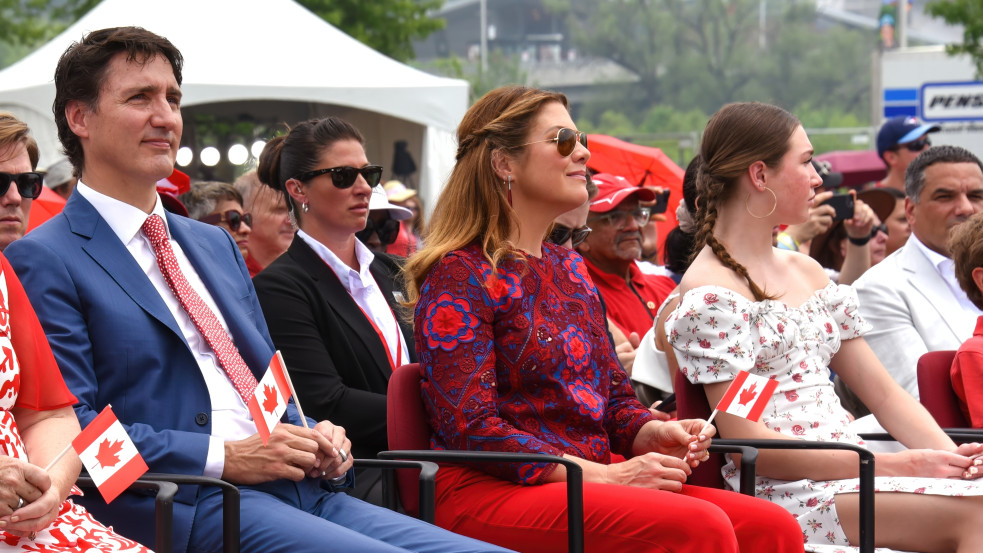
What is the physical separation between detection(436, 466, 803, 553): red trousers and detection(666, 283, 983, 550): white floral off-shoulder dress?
0.45 meters

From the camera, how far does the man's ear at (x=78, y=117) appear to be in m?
3.16

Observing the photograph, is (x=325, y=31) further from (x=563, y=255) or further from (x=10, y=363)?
(x=10, y=363)

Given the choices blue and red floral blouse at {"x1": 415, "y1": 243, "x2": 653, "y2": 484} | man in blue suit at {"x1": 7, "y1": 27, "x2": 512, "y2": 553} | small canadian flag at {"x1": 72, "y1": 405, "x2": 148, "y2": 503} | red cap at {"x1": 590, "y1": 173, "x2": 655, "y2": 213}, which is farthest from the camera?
red cap at {"x1": 590, "y1": 173, "x2": 655, "y2": 213}

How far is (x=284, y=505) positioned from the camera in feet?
9.76

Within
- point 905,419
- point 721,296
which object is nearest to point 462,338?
point 721,296

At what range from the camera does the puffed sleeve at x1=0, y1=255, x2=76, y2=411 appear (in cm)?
267

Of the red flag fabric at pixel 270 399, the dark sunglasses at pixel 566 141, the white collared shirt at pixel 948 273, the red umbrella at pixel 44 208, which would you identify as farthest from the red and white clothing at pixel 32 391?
the white collared shirt at pixel 948 273

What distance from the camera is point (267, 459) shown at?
9.71 feet

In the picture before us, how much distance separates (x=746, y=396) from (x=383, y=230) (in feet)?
9.29

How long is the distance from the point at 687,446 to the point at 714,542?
431 millimetres

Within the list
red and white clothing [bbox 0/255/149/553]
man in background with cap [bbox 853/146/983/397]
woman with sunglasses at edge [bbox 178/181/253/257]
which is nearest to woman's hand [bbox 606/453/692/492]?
red and white clothing [bbox 0/255/149/553]

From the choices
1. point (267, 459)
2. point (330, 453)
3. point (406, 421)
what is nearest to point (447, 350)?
point (406, 421)

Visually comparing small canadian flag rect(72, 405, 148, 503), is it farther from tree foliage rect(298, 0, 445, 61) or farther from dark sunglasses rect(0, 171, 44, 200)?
tree foliage rect(298, 0, 445, 61)

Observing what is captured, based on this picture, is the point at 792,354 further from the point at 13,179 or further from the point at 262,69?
the point at 262,69
